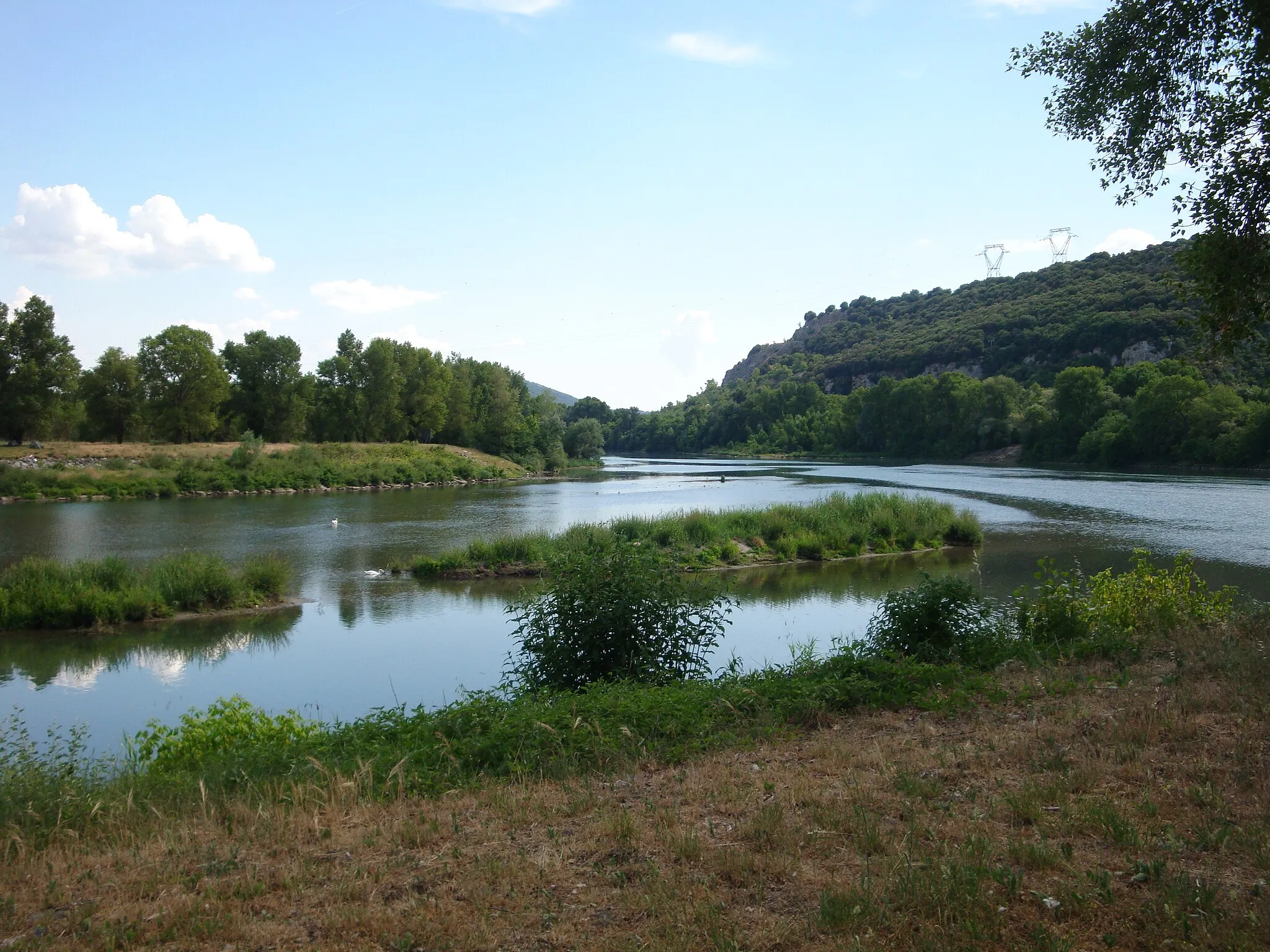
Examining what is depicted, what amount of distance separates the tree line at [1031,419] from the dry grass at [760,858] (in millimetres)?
28659

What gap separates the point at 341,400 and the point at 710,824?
90.4m

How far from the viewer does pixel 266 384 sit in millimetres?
82500

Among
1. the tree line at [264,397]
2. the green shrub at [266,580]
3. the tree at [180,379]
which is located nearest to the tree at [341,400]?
the tree line at [264,397]

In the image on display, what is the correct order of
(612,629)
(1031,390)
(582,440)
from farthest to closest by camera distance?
(582,440) < (1031,390) < (612,629)

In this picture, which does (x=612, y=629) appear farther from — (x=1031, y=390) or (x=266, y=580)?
(x=1031, y=390)

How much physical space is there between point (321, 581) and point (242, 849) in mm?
20876

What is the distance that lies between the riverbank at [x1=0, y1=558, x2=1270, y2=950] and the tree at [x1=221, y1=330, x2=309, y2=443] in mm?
80193

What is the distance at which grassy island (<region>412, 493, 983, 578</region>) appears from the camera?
1048 inches

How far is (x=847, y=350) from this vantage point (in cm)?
19012

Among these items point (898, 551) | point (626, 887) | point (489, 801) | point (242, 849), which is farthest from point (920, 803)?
point (898, 551)

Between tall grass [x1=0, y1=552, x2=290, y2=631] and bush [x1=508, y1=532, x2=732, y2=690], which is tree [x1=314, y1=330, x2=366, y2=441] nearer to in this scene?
tall grass [x1=0, y1=552, x2=290, y2=631]

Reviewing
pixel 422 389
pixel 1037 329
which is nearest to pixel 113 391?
pixel 422 389

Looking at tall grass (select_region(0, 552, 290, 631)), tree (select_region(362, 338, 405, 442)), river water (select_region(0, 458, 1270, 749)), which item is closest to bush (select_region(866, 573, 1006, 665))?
river water (select_region(0, 458, 1270, 749))

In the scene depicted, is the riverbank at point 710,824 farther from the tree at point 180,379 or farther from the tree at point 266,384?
the tree at point 266,384
